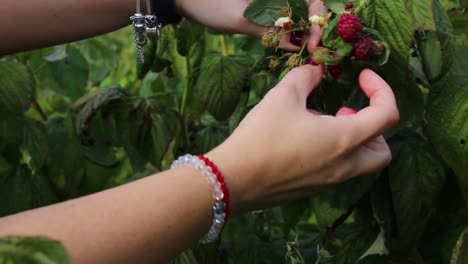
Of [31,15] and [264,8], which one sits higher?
[264,8]

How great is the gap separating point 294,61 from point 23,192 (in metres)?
0.69

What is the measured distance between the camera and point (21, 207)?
4.86 ft

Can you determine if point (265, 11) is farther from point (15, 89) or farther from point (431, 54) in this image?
point (15, 89)

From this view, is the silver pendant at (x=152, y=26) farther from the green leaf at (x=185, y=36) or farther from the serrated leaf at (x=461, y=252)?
the serrated leaf at (x=461, y=252)

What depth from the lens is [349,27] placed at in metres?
0.95

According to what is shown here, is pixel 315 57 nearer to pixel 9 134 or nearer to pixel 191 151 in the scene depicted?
pixel 191 151

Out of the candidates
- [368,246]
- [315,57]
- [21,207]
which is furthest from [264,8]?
[21,207]

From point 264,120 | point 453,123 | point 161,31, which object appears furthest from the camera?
point 161,31

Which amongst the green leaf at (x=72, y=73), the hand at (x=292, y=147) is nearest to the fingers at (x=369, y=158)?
the hand at (x=292, y=147)

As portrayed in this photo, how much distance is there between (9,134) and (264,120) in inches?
31.1

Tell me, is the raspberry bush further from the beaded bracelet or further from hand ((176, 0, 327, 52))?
the beaded bracelet

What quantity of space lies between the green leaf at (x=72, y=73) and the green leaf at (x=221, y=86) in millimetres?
396

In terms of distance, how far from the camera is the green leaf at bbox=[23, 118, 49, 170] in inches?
59.4

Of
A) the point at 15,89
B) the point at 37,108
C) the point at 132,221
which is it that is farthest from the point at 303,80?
the point at 37,108
